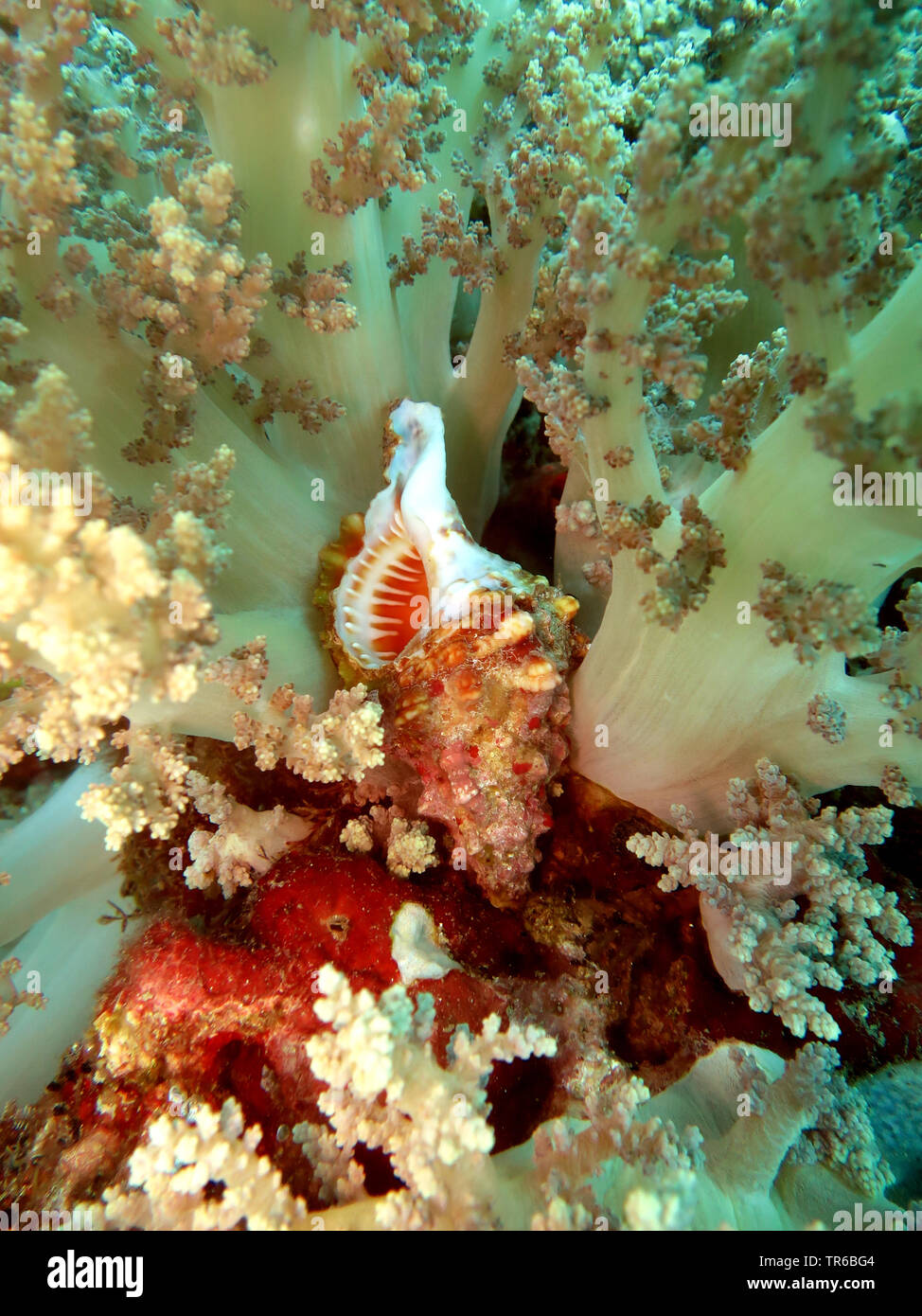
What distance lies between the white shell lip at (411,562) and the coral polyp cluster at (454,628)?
0.02 metres

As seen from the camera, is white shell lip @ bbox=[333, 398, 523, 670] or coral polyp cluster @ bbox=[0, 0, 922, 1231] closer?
coral polyp cluster @ bbox=[0, 0, 922, 1231]

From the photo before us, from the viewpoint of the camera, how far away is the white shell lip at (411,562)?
7.96 feet

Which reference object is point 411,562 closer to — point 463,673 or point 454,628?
point 454,628

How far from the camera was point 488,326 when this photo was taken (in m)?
2.99

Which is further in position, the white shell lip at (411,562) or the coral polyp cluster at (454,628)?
the white shell lip at (411,562)

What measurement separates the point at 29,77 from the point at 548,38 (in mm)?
1859

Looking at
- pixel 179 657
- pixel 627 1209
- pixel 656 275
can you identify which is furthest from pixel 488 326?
pixel 627 1209

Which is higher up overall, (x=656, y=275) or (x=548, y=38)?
(x=548, y=38)

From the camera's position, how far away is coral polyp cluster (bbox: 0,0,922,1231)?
1716 millimetres

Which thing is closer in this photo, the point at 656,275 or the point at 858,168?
the point at 858,168

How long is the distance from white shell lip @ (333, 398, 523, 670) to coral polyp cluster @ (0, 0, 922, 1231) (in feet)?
0.06

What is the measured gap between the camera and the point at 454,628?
7.65 ft

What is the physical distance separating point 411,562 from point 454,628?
56 centimetres

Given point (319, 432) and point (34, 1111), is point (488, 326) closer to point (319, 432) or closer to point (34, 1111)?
point (319, 432)
